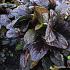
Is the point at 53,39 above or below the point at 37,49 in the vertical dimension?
A: above

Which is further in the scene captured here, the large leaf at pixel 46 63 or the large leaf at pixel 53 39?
the large leaf at pixel 46 63

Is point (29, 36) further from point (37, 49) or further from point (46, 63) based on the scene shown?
point (46, 63)

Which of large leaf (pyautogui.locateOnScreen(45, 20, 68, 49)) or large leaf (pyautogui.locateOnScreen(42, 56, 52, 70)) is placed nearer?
large leaf (pyautogui.locateOnScreen(45, 20, 68, 49))

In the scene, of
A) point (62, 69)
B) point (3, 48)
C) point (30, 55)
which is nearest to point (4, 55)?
point (3, 48)

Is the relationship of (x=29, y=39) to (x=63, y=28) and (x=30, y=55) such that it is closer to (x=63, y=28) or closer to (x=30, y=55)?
(x=30, y=55)

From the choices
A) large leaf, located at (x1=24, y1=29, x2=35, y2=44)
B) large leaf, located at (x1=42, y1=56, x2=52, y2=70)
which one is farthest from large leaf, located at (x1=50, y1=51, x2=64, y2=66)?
large leaf, located at (x1=24, y1=29, x2=35, y2=44)

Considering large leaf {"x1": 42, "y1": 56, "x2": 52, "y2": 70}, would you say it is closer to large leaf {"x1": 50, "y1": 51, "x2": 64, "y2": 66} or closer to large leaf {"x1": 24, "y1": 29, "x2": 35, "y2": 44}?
large leaf {"x1": 50, "y1": 51, "x2": 64, "y2": 66}

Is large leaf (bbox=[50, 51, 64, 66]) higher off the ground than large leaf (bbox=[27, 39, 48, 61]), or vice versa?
large leaf (bbox=[27, 39, 48, 61])

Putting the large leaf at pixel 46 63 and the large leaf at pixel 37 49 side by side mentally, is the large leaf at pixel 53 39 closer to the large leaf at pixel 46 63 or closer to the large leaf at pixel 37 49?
the large leaf at pixel 37 49

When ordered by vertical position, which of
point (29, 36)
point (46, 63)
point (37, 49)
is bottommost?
point (46, 63)

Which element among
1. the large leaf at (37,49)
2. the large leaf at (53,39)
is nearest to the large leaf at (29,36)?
the large leaf at (37,49)

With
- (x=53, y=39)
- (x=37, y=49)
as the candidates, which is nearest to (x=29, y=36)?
(x=37, y=49)
